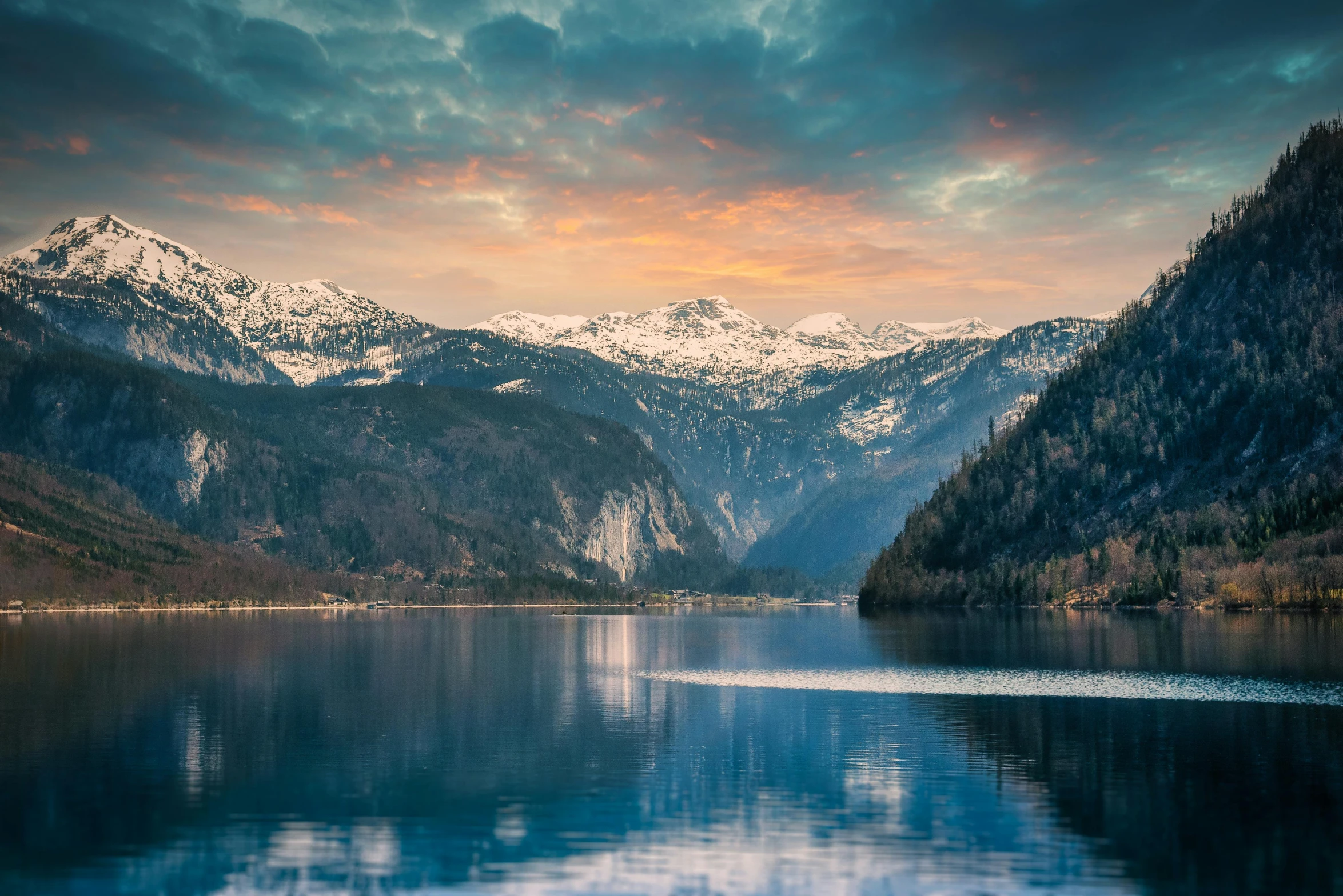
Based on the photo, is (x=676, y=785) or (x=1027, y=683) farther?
(x=1027, y=683)

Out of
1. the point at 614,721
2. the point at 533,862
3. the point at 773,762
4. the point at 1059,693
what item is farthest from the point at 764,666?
the point at 533,862

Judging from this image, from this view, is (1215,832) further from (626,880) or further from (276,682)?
(276,682)

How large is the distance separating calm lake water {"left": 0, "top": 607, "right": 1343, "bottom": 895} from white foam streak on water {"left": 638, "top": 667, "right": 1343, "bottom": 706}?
0.71m

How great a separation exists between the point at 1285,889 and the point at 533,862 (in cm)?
2813

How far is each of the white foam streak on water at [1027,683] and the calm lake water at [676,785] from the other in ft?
2.35

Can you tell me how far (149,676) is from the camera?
130875 mm

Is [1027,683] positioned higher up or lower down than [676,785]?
higher up

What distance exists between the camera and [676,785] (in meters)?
70.2

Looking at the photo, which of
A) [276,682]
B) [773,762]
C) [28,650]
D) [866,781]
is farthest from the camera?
[28,650]

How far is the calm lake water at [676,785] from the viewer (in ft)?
170

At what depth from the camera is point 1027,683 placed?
12250cm

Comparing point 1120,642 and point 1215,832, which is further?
point 1120,642

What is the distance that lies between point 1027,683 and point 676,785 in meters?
61.6

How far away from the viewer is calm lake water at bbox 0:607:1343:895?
170 ft
